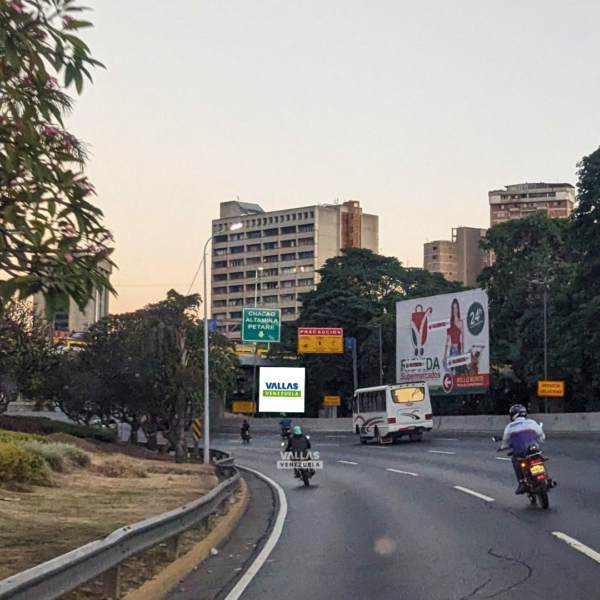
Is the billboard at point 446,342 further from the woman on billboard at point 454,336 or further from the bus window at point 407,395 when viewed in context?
the bus window at point 407,395

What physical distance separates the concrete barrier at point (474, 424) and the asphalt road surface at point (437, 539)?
701 inches

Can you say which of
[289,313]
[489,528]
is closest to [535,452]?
[489,528]

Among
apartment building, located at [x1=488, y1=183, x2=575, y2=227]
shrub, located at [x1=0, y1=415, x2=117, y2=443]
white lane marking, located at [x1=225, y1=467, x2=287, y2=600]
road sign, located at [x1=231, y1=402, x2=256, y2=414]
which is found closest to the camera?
white lane marking, located at [x1=225, y1=467, x2=287, y2=600]

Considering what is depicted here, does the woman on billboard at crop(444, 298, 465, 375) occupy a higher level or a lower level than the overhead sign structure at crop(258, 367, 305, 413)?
higher

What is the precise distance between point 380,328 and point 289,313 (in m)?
91.2

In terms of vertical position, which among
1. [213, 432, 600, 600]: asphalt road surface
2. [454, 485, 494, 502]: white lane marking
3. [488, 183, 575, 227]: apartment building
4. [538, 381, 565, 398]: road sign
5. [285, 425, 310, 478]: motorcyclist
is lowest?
[213, 432, 600, 600]: asphalt road surface

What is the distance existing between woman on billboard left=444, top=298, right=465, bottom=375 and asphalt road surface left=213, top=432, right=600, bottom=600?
35014 millimetres

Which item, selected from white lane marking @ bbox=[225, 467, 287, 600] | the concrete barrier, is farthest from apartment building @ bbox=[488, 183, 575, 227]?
white lane marking @ bbox=[225, 467, 287, 600]

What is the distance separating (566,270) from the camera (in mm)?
70000

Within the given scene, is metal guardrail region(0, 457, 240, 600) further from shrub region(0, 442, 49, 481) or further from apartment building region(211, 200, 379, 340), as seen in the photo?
apartment building region(211, 200, 379, 340)

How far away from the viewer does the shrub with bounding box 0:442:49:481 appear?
873 inches

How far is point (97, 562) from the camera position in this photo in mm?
7836

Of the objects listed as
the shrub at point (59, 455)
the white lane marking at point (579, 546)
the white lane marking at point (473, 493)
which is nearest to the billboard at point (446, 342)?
the shrub at point (59, 455)

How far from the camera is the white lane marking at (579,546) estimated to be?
11.1m
